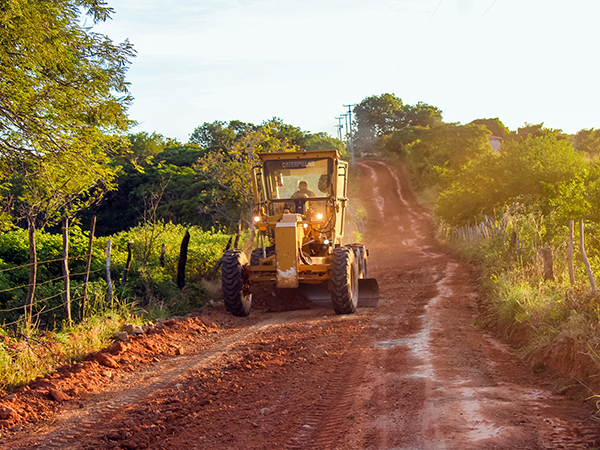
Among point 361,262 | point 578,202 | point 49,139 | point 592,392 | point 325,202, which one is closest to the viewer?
point 592,392

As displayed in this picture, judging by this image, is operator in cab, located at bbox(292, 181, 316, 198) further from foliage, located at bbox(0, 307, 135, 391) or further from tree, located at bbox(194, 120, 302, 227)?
tree, located at bbox(194, 120, 302, 227)

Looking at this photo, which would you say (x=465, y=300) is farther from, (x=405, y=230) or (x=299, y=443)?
(x=405, y=230)

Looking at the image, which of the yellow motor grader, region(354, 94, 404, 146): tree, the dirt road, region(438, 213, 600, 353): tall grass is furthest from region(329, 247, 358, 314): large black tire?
region(354, 94, 404, 146): tree

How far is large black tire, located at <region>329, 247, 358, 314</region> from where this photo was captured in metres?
9.89

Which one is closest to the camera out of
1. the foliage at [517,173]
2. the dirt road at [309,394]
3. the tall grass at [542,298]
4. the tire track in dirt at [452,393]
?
Result: the tire track in dirt at [452,393]

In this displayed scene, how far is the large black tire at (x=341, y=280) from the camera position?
9891mm

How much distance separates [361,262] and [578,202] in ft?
22.2

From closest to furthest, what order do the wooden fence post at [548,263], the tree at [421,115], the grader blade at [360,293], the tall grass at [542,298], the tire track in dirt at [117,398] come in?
the tire track in dirt at [117,398] → the tall grass at [542,298] → the wooden fence post at [548,263] → the grader blade at [360,293] → the tree at [421,115]

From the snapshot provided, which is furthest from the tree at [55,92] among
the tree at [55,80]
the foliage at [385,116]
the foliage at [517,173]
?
the foliage at [385,116]

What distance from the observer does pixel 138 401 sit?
19.3 ft

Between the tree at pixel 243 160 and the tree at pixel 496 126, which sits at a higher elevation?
the tree at pixel 496 126

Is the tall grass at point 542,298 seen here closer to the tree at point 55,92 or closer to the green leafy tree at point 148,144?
the tree at point 55,92

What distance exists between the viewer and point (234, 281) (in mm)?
10039

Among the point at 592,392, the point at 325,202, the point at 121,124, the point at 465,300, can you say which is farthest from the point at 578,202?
the point at 121,124
